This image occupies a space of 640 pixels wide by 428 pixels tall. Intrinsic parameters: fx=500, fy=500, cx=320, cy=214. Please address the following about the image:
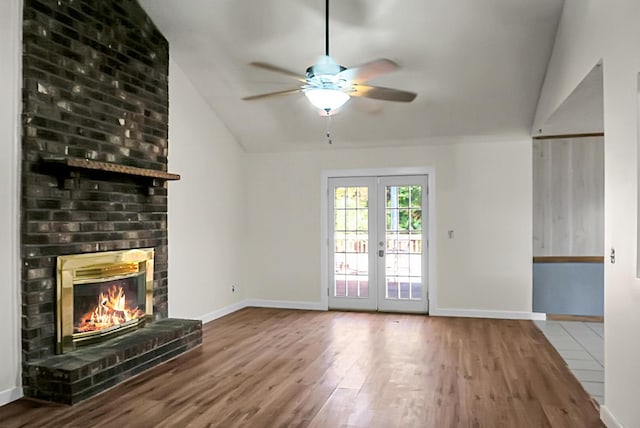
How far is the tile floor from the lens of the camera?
419 centimetres

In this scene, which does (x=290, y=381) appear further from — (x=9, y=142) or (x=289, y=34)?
(x=289, y=34)

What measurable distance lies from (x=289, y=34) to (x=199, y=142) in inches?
76.8

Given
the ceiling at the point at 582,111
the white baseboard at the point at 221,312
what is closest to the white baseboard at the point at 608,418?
the ceiling at the point at 582,111

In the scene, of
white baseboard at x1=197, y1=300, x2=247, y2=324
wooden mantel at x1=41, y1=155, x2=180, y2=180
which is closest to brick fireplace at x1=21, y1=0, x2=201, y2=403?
wooden mantel at x1=41, y1=155, x2=180, y2=180

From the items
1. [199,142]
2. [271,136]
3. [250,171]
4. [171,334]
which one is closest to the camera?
[171,334]

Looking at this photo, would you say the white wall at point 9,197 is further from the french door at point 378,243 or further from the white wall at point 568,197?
the white wall at point 568,197

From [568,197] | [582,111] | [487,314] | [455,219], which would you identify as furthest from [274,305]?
[582,111]

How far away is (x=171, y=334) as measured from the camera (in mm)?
4797

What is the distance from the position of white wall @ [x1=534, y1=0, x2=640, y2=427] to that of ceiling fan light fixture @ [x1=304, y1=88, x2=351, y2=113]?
5.91 feet

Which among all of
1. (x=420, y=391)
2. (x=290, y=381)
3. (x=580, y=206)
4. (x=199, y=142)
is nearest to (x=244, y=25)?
(x=199, y=142)

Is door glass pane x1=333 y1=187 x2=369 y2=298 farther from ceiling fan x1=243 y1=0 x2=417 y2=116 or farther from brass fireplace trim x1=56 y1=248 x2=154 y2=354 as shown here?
ceiling fan x1=243 y1=0 x2=417 y2=116

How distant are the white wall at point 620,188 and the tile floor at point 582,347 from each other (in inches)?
33.5

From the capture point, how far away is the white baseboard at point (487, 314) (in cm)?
675

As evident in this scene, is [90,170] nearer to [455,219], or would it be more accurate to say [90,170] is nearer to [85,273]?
[85,273]
